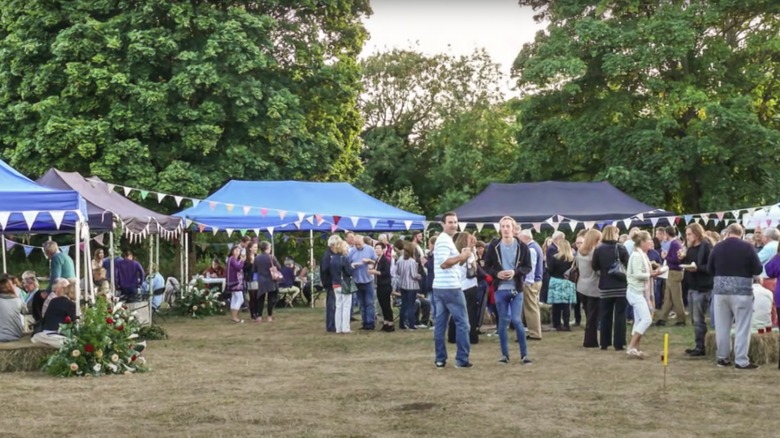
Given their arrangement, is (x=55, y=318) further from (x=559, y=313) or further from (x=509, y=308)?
(x=559, y=313)

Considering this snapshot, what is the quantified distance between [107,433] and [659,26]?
80.0 feet

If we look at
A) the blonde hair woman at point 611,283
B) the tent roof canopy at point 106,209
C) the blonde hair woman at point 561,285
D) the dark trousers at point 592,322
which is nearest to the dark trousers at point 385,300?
the blonde hair woman at point 561,285

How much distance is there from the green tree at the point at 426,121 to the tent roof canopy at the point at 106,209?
1065 inches

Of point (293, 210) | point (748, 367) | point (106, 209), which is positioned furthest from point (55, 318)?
point (293, 210)

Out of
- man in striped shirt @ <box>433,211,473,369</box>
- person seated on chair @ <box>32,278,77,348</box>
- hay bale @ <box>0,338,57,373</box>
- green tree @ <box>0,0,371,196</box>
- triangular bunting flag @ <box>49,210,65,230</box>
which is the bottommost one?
hay bale @ <box>0,338,57,373</box>

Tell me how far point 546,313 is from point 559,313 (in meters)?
0.82

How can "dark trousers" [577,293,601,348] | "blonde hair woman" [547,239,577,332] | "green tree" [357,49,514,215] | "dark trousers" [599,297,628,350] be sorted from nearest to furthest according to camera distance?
"dark trousers" [599,297,628,350], "dark trousers" [577,293,601,348], "blonde hair woman" [547,239,577,332], "green tree" [357,49,514,215]

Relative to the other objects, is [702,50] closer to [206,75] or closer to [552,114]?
[552,114]

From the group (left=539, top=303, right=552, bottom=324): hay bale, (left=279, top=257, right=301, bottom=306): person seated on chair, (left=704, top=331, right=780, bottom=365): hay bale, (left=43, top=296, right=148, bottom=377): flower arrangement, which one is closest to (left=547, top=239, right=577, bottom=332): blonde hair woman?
(left=539, top=303, right=552, bottom=324): hay bale

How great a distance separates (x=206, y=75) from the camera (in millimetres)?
28797

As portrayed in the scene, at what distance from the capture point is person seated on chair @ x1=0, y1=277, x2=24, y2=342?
44.0ft

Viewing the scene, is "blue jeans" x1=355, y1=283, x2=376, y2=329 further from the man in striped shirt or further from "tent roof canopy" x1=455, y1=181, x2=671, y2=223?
the man in striped shirt

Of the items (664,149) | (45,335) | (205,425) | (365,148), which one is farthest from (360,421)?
(365,148)

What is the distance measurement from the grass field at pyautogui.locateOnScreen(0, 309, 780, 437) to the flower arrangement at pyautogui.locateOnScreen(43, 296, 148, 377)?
29 centimetres
